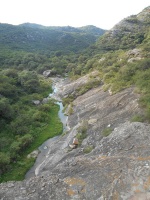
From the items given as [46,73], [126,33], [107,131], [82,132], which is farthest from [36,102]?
[126,33]

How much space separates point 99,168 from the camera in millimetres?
20516

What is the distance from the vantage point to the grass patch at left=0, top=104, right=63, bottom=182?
26.2 m

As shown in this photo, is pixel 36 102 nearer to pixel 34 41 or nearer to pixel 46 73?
pixel 46 73

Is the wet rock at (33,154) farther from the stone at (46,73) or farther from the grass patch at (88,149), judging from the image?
the stone at (46,73)

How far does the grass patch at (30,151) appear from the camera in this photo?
2623 cm

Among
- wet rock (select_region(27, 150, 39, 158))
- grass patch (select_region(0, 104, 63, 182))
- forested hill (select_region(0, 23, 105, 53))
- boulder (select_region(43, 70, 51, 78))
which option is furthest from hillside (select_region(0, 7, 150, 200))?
forested hill (select_region(0, 23, 105, 53))

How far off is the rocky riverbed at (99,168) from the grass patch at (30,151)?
2.50 m

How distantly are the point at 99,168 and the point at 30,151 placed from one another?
47.4 ft

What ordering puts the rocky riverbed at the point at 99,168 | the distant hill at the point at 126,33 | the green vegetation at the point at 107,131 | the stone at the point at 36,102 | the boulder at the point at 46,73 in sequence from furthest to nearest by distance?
1. the distant hill at the point at 126,33
2. the boulder at the point at 46,73
3. the stone at the point at 36,102
4. the green vegetation at the point at 107,131
5. the rocky riverbed at the point at 99,168

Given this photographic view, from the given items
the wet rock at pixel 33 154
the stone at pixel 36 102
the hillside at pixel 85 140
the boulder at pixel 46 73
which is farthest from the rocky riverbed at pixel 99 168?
the boulder at pixel 46 73

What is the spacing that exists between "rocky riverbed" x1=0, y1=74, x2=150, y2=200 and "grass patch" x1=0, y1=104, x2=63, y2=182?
2.50m

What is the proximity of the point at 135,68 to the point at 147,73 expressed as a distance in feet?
20.6

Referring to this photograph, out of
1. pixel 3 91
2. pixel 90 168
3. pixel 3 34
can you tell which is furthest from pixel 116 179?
pixel 3 34

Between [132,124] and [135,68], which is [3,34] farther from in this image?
[132,124]
